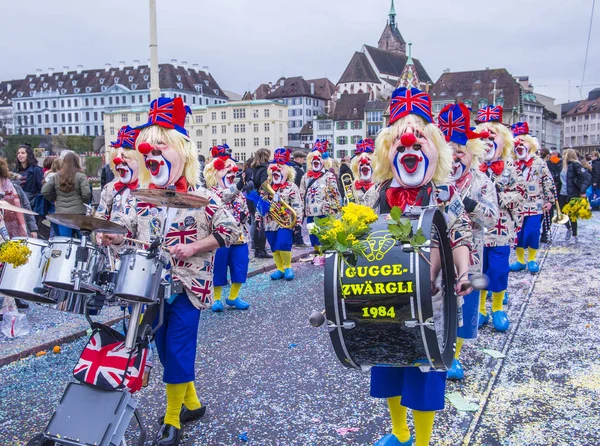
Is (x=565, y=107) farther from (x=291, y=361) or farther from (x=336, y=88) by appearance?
(x=291, y=361)

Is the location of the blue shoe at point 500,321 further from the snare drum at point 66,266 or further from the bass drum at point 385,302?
the snare drum at point 66,266

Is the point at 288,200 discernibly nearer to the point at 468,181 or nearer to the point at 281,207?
the point at 281,207

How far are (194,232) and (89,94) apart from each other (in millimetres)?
109983

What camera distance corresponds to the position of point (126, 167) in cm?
605

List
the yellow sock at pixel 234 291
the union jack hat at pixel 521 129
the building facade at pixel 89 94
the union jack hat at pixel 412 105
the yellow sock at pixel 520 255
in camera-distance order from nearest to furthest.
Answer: the union jack hat at pixel 412 105 < the yellow sock at pixel 234 291 < the union jack hat at pixel 521 129 < the yellow sock at pixel 520 255 < the building facade at pixel 89 94

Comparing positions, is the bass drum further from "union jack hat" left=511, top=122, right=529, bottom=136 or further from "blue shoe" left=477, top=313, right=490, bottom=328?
"union jack hat" left=511, top=122, right=529, bottom=136

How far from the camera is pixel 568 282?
314 inches

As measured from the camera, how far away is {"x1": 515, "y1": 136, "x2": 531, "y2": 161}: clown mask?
801 cm

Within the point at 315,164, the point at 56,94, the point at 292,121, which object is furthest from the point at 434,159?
the point at 56,94

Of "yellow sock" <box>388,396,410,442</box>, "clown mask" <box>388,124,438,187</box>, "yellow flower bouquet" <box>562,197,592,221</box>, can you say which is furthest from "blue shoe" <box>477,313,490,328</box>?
"yellow flower bouquet" <box>562,197,592,221</box>

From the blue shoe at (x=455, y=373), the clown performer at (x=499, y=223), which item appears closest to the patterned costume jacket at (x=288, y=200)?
the clown performer at (x=499, y=223)

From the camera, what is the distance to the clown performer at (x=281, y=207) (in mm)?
8445

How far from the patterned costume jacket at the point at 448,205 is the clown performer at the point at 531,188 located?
520 cm

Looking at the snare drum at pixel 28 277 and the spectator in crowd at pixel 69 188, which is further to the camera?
the spectator in crowd at pixel 69 188
